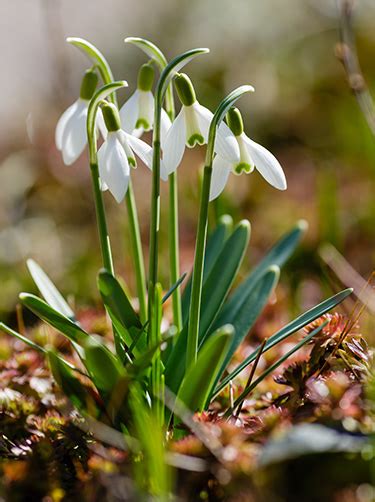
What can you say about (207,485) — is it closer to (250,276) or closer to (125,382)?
(125,382)

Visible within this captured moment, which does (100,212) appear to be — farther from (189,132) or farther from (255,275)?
(255,275)

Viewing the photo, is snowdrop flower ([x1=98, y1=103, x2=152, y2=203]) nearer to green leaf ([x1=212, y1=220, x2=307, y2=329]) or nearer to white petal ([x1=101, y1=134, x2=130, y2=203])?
white petal ([x1=101, y1=134, x2=130, y2=203])

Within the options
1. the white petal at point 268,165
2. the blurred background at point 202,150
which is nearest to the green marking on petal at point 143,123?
the white petal at point 268,165

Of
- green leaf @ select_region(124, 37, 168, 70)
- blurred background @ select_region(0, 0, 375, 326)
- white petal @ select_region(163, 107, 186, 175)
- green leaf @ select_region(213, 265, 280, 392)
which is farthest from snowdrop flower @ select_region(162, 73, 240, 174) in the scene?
blurred background @ select_region(0, 0, 375, 326)

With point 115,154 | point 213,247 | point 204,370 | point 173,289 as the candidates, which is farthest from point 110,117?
point 213,247

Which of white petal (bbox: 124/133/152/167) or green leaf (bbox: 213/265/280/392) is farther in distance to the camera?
green leaf (bbox: 213/265/280/392)

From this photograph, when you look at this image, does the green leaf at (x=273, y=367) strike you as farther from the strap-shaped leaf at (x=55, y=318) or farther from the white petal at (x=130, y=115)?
the white petal at (x=130, y=115)
